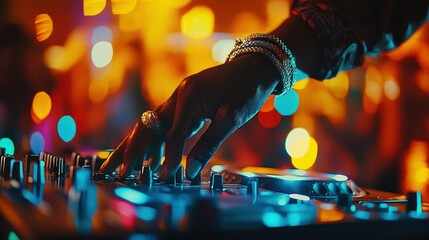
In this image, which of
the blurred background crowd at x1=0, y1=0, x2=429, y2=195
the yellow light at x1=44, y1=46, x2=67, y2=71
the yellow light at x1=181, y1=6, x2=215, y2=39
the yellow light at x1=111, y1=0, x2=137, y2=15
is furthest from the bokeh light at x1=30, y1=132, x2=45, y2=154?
A: the yellow light at x1=181, y1=6, x2=215, y2=39

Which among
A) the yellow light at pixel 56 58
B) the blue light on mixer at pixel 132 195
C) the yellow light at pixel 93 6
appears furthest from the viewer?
the yellow light at pixel 93 6

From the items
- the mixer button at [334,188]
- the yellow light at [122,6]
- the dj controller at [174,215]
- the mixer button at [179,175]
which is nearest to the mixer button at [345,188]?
the mixer button at [334,188]

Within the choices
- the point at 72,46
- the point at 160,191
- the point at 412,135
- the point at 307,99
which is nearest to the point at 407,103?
the point at 412,135

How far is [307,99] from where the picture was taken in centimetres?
461

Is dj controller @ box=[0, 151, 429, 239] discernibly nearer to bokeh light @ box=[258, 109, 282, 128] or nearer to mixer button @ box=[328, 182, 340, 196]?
mixer button @ box=[328, 182, 340, 196]

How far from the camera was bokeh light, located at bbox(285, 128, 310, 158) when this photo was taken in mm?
4273

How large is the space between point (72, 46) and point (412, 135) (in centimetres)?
266

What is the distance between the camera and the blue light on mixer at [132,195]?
0.50 metres

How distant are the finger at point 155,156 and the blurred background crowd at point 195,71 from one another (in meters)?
2.18

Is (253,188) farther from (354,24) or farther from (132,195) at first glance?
(354,24)

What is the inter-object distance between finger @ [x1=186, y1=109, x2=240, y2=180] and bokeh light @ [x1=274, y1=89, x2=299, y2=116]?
3.73 metres

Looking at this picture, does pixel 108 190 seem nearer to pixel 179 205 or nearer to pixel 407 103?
pixel 179 205

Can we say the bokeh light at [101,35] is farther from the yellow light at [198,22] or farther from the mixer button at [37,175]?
the mixer button at [37,175]

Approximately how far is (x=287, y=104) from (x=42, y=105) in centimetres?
229
